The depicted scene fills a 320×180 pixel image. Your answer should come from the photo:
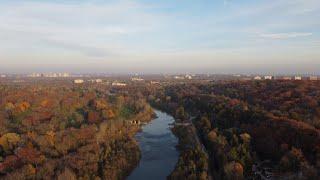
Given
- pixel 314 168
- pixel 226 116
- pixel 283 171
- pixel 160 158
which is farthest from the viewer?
pixel 226 116

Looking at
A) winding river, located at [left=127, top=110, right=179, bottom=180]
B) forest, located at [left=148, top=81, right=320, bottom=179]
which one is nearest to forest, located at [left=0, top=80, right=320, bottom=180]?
forest, located at [left=148, top=81, right=320, bottom=179]

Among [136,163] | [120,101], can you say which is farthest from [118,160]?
[120,101]

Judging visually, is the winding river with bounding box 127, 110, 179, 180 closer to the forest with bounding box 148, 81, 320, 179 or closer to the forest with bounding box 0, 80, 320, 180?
the forest with bounding box 0, 80, 320, 180

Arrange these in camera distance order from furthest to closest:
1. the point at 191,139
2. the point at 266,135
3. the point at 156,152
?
the point at 191,139 → the point at 156,152 → the point at 266,135

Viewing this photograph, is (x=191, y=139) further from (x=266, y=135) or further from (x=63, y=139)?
(x=63, y=139)

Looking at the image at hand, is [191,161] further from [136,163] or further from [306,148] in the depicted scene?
[306,148]

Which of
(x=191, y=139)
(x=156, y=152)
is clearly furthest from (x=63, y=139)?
(x=191, y=139)

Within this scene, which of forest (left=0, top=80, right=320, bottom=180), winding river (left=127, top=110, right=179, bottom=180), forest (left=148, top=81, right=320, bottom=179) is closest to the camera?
forest (left=0, top=80, right=320, bottom=180)

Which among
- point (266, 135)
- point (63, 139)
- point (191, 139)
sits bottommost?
point (191, 139)
